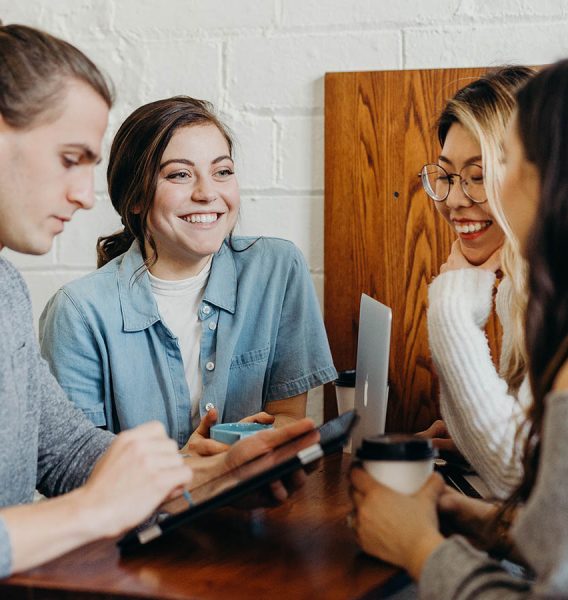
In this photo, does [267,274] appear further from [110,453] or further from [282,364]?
[110,453]

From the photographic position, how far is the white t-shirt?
1.63 m

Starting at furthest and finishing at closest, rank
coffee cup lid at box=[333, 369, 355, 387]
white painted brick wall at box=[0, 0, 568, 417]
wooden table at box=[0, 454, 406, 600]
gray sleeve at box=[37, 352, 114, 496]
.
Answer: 1. white painted brick wall at box=[0, 0, 568, 417]
2. coffee cup lid at box=[333, 369, 355, 387]
3. gray sleeve at box=[37, 352, 114, 496]
4. wooden table at box=[0, 454, 406, 600]

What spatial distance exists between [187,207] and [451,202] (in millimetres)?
486

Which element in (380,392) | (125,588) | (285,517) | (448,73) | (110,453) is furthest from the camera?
(448,73)

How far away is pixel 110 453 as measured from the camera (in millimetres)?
894

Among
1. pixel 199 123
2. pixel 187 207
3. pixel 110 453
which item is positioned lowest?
pixel 110 453

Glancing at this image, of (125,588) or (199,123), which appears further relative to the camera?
(199,123)

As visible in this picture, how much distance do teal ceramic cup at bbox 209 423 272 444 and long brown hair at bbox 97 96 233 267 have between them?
1.53 ft

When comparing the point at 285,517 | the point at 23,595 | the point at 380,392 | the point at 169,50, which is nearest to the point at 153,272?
the point at 169,50

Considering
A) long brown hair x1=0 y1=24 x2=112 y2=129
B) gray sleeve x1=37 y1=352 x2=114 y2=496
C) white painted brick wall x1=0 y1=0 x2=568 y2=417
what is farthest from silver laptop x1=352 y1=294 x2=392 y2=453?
white painted brick wall x1=0 y1=0 x2=568 y2=417

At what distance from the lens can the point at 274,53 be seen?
182 centimetres

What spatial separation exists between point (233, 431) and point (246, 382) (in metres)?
0.37

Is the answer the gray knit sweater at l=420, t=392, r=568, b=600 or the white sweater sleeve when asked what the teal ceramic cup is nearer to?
the white sweater sleeve

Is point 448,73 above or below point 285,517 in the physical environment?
above
